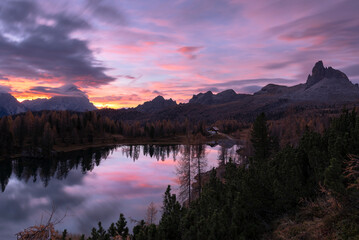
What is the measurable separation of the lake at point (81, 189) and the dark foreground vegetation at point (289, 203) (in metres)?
20.3

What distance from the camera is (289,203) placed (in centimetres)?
1421

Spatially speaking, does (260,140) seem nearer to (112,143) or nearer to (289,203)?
(289,203)

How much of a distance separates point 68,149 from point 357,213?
141682 millimetres

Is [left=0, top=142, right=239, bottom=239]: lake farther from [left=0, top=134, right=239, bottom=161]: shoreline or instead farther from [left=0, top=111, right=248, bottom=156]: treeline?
[left=0, top=134, right=239, bottom=161]: shoreline

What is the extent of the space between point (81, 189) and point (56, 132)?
96.7 m

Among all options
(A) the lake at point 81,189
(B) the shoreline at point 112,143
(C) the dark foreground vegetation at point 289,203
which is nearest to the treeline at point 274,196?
(C) the dark foreground vegetation at point 289,203

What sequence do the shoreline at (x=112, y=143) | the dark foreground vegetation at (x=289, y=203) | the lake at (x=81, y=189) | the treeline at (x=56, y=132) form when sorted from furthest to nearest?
the treeline at (x=56, y=132) → the shoreline at (x=112, y=143) → the lake at (x=81, y=189) → the dark foreground vegetation at (x=289, y=203)

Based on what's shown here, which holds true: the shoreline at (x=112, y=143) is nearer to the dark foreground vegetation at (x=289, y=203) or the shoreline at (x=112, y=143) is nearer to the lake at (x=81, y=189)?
the lake at (x=81, y=189)

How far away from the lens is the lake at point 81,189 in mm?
43125

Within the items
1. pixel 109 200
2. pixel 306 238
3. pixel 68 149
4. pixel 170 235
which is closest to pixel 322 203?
pixel 306 238

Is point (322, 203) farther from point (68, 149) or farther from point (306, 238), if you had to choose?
point (68, 149)

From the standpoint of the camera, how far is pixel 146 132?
18762cm

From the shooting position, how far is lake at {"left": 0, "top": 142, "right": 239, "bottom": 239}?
1698 inches

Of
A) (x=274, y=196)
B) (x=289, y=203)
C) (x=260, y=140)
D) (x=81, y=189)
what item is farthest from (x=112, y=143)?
(x=289, y=203)
